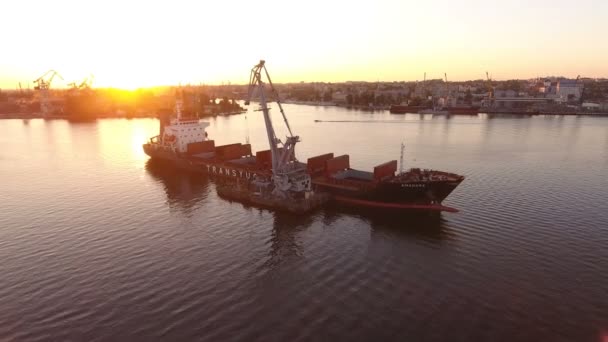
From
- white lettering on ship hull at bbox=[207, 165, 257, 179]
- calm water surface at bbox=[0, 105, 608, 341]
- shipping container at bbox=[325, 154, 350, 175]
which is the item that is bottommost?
calm water surface at bbox=[0, 105, 608, 341]

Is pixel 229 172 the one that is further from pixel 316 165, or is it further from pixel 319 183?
pixel 319 183

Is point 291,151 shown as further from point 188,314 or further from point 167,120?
point 167,120

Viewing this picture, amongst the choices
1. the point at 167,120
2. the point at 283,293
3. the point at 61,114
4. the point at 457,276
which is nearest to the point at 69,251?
the point at 283,293

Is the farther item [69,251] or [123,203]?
[123,203]

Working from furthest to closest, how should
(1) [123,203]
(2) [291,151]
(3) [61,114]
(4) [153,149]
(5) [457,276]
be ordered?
(3) [61,114], (4) [153,149], (1) [123,203], (2) [291,151], (5) [457,276]

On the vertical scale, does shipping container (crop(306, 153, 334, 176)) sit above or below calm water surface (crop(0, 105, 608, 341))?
above

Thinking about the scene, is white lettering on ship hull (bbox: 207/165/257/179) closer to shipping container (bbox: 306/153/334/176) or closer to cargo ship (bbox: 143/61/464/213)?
cargo ship (bbox: 143/61/464/213)

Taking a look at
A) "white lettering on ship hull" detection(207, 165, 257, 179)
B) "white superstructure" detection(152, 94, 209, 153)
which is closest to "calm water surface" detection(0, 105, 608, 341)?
"white lettering on ship hull" detection(207, 165, 257, 179)

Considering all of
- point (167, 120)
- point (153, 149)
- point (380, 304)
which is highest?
point (167, 120)
